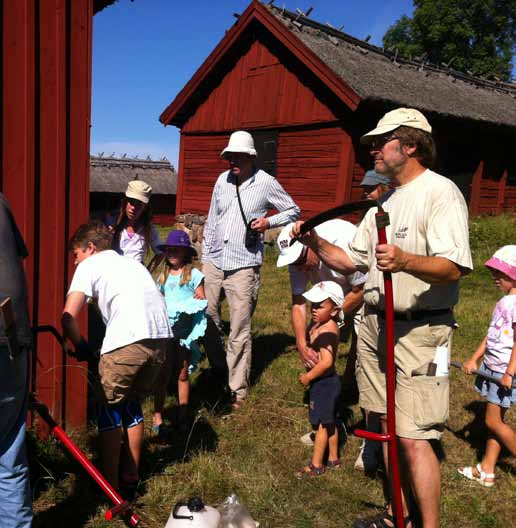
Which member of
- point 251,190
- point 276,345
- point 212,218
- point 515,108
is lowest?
point 276,345

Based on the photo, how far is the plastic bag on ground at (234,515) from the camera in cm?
284

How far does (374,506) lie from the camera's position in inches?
131

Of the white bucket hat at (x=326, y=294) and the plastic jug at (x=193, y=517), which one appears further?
the white bucket hat at (x=326, y=294)

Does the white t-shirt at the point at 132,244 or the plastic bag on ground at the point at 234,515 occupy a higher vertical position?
the white t-shirt at the point at 132,244

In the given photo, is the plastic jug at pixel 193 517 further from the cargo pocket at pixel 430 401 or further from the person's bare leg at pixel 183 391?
the person's bare leg at pixel 183 391

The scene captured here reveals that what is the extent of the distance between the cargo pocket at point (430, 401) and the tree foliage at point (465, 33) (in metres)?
41.2

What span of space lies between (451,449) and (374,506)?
1137 millimetres

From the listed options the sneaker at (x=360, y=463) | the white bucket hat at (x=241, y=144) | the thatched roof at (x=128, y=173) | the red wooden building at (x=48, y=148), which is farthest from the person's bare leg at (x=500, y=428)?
the thatched roof at (x=128, y=173)

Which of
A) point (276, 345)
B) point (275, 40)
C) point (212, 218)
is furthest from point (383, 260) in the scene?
point (275, 40)

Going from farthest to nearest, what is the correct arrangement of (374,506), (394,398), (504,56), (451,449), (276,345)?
(504,56) → (276,345) → (451,449) → (374,506) → (394,398)

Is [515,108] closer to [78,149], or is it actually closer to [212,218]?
[212,218]

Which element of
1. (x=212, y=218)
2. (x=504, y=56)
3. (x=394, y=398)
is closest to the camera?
(x=394, y=398)

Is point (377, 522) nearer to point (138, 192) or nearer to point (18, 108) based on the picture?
point (138, 192)

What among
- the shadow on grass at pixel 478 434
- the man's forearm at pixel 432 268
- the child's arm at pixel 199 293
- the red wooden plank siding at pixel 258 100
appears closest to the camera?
the man's forearm at pixel 432 268
